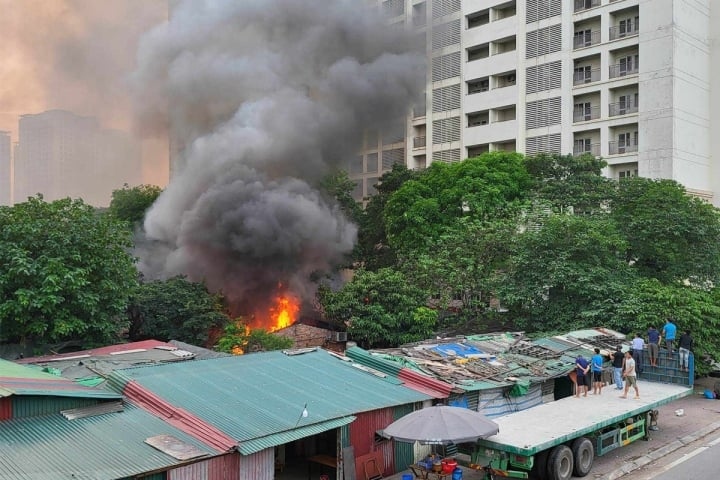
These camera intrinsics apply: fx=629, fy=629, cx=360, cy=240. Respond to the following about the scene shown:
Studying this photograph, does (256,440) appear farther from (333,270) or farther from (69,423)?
(333,270)

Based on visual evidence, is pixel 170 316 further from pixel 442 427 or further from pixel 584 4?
pixel 584 4

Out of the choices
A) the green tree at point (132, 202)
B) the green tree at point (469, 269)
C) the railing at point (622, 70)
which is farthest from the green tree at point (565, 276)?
the green tree at point (132, 202)

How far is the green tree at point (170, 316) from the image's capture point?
88.7 ft

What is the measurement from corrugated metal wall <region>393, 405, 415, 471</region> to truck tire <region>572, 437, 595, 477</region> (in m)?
3.22

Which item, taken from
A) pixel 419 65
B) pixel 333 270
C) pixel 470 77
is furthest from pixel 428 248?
pixel 470 77

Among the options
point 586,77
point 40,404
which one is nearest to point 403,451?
point 40,404

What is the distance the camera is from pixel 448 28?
Result: 4738 centimetres

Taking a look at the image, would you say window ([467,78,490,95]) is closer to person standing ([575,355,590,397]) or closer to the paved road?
person standing ([575,355,590,397])

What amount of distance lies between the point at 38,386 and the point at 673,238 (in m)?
23.3

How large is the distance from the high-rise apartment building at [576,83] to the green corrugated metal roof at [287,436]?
105 feet

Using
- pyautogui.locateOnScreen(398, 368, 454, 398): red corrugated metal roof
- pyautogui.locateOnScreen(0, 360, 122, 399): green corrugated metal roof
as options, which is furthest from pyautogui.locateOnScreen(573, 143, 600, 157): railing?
pyautogui.locateOnScreen(0, 360, 122, 399): green corrugated metal roof

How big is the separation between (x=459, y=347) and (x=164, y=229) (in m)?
26.1

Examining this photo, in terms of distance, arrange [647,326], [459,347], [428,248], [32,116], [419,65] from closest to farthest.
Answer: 1. [459,347]
2. [647,326]
3. [428,248]
4. [32,116]
5. [419,65]

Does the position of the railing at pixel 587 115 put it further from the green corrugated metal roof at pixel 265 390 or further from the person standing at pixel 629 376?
the green corrugated metal roof at pixel 265 390
